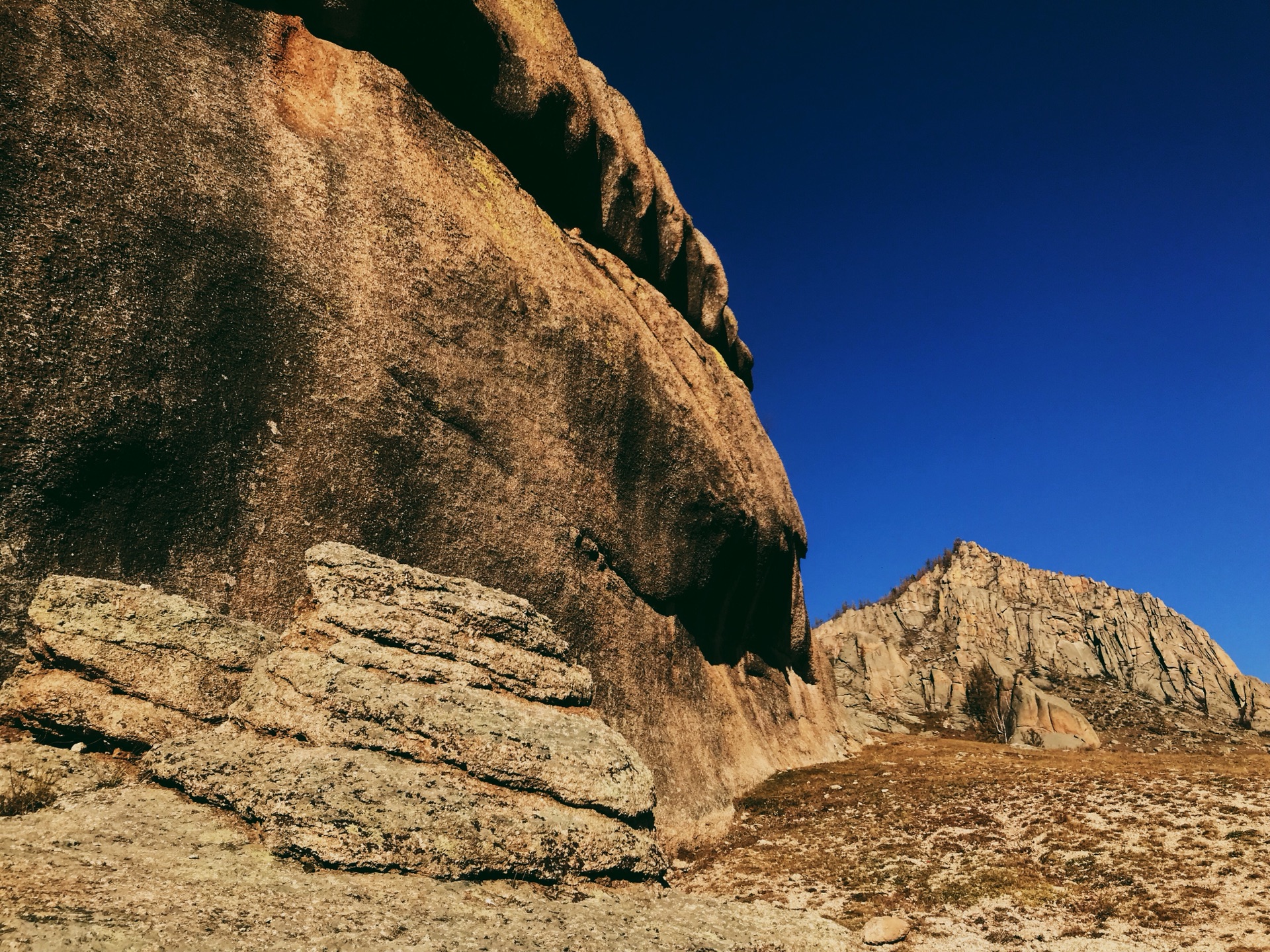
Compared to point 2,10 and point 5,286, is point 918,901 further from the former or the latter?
point 2,10

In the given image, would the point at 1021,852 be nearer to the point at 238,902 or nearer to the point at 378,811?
the point at 378,811

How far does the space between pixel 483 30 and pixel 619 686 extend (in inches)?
745

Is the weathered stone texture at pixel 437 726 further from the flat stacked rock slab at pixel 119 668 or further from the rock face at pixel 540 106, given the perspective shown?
the rock face at pixel 540 106

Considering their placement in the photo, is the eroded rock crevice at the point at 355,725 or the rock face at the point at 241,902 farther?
the eroded rock crevice at the point at 355,725

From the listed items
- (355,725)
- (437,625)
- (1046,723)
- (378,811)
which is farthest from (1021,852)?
(1046,723)

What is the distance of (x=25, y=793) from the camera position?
866cm

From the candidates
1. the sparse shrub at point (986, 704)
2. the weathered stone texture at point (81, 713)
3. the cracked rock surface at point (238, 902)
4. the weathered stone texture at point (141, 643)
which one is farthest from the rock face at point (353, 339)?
the sparse shrub at point (986, 704)

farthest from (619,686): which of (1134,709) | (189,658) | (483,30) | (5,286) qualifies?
(1134,709)

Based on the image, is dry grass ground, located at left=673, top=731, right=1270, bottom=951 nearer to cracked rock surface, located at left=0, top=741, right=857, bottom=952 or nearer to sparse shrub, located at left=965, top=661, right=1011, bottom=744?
cracked rock surface, located at left=0, top=741, right=857, bottom=952

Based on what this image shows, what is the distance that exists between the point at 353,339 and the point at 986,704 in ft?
227

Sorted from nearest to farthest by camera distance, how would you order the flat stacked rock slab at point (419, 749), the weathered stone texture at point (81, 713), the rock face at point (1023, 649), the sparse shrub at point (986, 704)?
the flat stacked rock slab at point (419, 749)
the weathered stone texture at point (81, 713)
the sparse shrub at point (986, 704)
the rock face at point (1023, 649)

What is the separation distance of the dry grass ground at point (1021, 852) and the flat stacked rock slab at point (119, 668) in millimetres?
13018

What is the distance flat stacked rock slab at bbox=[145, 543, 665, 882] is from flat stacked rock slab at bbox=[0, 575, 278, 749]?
3.10 feet

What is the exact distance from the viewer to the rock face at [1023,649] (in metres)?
70.2
